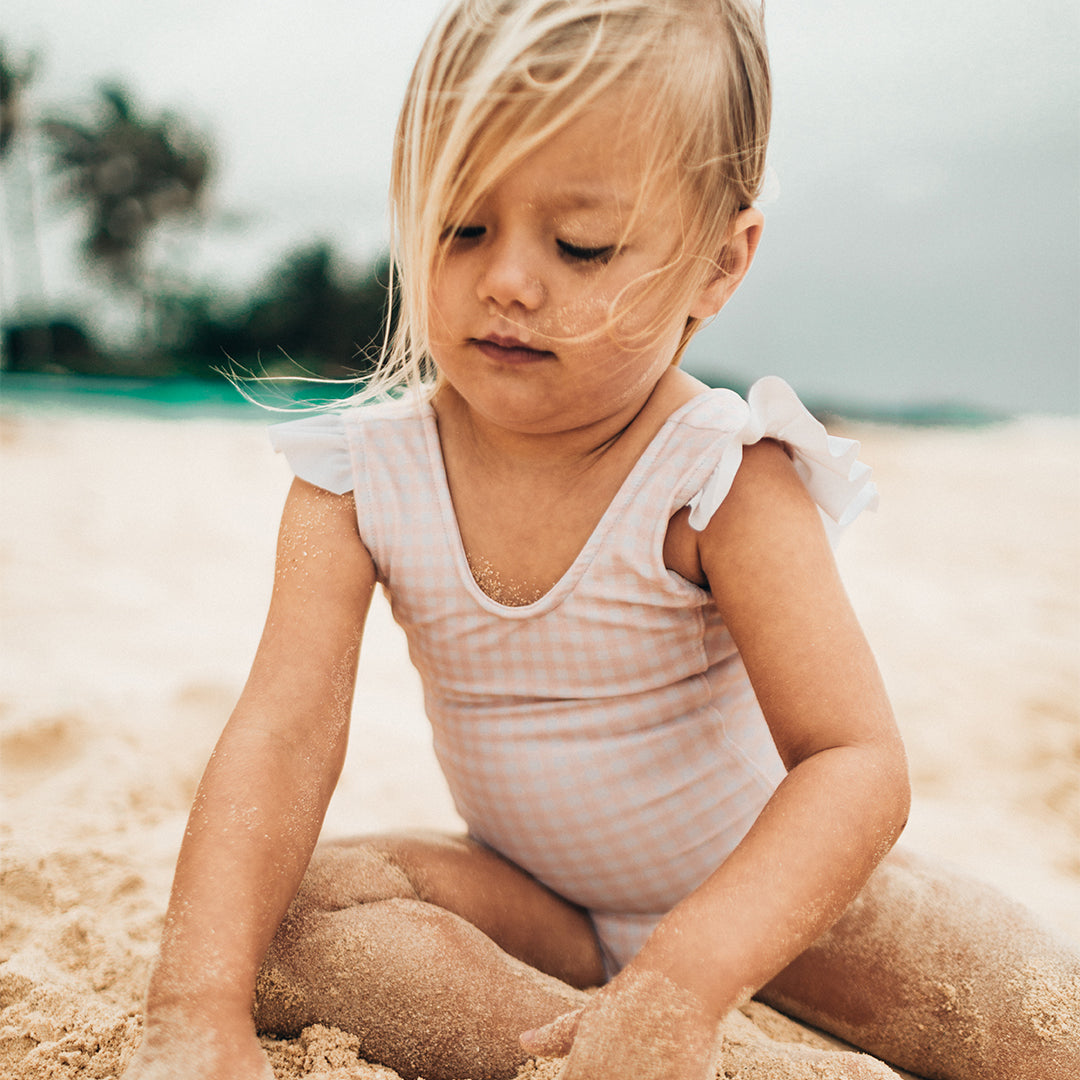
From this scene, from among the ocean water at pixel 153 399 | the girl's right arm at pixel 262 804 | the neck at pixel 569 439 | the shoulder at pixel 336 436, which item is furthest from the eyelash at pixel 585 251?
the ocean water at pixel 153 399

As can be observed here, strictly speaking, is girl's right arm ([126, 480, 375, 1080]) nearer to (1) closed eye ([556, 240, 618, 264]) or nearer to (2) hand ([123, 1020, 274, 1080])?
(2) hand ([123, 1020, 274, 1080])

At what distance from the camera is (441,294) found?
1139 millimetres

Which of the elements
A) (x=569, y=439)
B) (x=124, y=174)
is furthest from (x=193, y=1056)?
(x=124, y=174)

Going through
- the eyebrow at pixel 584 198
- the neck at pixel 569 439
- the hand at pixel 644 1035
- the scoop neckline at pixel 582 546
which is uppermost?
the eyebrow at pixel 584 198

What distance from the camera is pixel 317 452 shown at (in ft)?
4.49

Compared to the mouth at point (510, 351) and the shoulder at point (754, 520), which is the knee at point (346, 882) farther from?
the mouth at point (510, 351)

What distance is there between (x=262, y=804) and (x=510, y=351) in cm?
58

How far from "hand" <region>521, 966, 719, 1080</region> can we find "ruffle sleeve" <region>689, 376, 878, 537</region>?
503 millimetres

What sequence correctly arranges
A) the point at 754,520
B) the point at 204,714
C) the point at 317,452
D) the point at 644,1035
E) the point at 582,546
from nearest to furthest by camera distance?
the point at 644,1035 < the point at 754,520 < the point at 582,546 < the point at 317,452 < the point at 204,714

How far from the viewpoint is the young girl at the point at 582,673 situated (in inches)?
40.0

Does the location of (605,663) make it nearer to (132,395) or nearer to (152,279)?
(132,395)

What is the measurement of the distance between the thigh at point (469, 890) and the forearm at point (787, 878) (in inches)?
16.5

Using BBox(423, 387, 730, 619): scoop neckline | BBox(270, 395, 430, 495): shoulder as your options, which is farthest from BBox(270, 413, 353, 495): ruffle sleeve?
BBox(423, 387, 730, 619): scoop neckline

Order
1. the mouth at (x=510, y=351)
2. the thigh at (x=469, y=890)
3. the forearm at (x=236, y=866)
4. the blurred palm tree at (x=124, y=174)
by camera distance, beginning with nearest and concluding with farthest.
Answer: the forearm at (x=236, y=866)
the mouth at (x=510, y=351)
the thigh at (x=469, y=890)
the blurred palm tree at (x=124, y=174)
